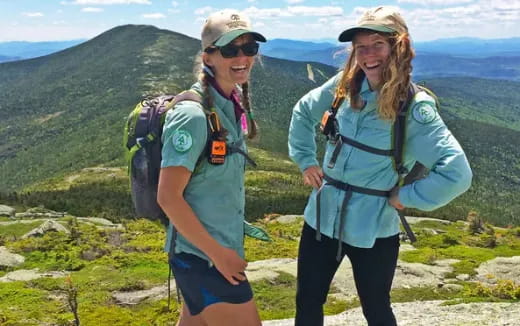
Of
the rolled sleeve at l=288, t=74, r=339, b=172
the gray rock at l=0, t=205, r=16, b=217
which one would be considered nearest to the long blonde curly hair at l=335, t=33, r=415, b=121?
the rolled sleeve at l=288, t=74, r=339, b=172

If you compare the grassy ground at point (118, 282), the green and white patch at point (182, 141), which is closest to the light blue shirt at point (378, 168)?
the green and white patch at point (182, 141)

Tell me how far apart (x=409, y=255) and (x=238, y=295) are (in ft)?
92.4

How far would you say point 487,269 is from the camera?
25938mm

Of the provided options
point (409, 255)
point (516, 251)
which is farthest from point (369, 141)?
point (516, 251)

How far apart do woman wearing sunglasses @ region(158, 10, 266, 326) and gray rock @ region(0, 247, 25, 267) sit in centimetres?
3082

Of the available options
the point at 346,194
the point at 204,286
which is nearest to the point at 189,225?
the point at 204,286

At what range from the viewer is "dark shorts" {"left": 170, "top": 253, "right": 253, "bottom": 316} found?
15.2ft

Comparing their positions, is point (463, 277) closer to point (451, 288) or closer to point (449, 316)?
point (451, 288)

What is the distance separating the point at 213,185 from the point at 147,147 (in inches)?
27.2

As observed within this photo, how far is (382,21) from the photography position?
16.9 ft

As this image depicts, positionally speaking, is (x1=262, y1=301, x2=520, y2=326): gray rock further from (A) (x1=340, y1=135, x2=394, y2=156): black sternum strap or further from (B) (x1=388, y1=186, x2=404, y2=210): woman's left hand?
(A) (x1=340, y1=135, x2=394, y2=156): black sternum strap

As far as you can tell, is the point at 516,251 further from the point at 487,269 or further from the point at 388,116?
the point at 388,116

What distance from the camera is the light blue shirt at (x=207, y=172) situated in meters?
4.23

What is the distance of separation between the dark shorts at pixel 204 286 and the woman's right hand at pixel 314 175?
1670mm
